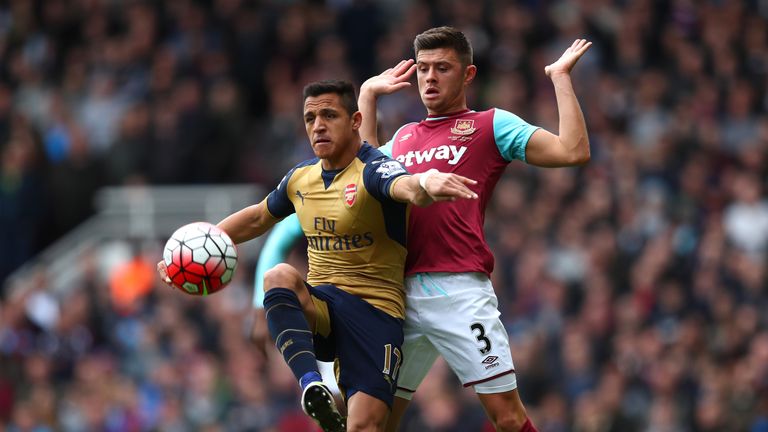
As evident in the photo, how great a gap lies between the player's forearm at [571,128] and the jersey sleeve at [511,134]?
0.23 metres

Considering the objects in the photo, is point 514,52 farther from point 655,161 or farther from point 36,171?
point 36,171

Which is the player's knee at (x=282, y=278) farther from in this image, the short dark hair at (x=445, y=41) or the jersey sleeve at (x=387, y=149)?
the short dark hair at (x=445, y=41)

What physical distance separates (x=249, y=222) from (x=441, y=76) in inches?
58.3

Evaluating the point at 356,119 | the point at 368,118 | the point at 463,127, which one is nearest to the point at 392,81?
the point at 368,118

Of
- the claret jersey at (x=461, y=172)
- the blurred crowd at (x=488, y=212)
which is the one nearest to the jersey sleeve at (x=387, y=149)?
the claret jersey at (x=461, y=172)

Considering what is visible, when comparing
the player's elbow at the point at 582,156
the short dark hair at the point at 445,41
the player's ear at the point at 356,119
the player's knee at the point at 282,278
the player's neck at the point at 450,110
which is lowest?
the player's knee at the point at 282,278

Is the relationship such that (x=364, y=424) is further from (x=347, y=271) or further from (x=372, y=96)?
(x=372, y=96)

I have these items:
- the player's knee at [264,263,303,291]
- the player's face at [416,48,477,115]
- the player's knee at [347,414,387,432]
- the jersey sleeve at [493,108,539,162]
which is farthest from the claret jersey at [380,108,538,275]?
the player's knee at [347,414,387,432]

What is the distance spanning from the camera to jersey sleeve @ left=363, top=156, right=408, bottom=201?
26.6ft

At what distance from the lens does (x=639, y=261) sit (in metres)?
15.6

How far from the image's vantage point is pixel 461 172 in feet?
28.8

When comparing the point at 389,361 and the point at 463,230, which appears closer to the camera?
the point at 389,361

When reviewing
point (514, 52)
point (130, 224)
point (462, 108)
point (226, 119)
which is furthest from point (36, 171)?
point (462, 108)

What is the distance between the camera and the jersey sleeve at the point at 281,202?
8.77 m
